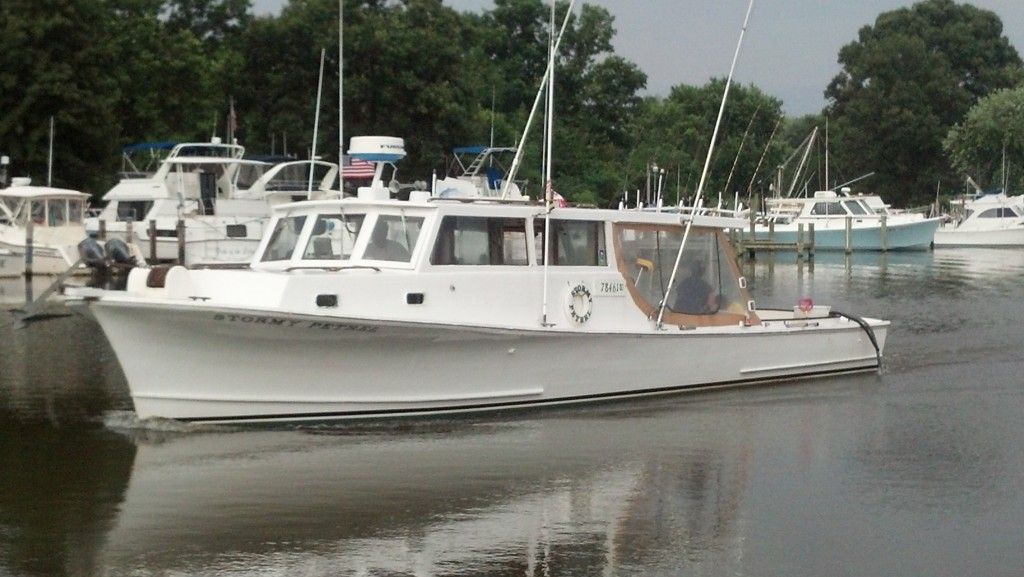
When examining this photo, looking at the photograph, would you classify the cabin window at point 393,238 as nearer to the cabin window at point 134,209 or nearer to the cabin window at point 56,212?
the cabin window at point 56,212

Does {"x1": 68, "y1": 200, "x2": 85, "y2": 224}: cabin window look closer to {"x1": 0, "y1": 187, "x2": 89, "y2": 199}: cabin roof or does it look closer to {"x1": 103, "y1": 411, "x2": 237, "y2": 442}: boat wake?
{"x1": 0, "y1": 187, "x2": 89, "y2": 199}: cabin roof

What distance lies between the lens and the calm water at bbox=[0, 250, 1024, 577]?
11383 millimetres

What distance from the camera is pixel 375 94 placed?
59219 millimetres

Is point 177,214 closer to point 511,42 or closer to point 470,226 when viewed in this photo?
point 470,226

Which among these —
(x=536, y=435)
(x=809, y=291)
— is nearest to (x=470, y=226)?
(x=536, y=435)

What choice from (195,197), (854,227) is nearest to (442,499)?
(195,197)

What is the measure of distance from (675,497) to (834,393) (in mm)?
6680

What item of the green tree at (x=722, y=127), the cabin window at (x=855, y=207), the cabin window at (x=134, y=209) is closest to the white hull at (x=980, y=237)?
the cabin window at (x=855, y=207)

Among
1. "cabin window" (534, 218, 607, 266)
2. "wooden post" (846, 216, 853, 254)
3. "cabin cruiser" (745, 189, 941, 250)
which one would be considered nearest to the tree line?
"cabin cruiser" (745, 189, 941, 250)

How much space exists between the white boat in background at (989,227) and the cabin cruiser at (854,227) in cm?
507

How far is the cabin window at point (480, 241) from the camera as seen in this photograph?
16.5 metres

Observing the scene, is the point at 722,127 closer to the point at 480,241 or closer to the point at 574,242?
the point at 574,242

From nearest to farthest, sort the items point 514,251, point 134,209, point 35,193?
1. point 514,251
2. point 35,193
3. point 134,209

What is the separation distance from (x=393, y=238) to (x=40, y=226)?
27.9 meters
